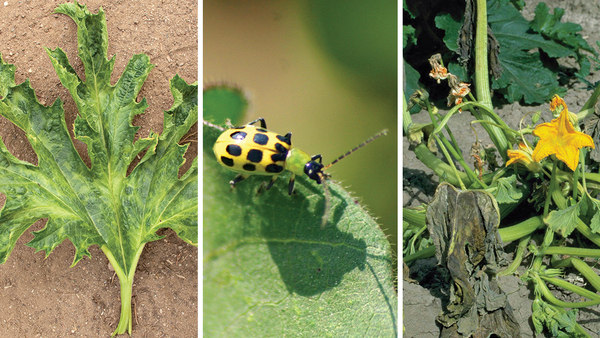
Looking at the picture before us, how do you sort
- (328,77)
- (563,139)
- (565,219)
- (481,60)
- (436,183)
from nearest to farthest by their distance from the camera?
(328,77) → (563,139) → (565,219) → (481,60) → (436,183)

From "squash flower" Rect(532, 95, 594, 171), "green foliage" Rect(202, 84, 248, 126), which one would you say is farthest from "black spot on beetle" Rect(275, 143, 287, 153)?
"squash flower" Rect(532, 95, 594, 171)

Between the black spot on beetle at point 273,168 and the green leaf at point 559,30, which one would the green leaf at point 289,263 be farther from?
the green leaf at point 559,30

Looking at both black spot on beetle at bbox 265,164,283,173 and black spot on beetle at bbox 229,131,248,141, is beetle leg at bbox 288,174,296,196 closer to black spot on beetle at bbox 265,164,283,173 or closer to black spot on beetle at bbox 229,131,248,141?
black spot on beetle at bbox 265,164,283,173

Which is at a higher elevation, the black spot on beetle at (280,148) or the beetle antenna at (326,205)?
the black spot on beetle at (280,148)

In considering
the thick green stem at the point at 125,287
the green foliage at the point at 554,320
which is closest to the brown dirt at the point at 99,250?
the thick green stem at the point at 125,287

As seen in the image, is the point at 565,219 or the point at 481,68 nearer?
the point at 565,219

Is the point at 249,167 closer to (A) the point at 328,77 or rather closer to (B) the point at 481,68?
(A) the point at 328,77

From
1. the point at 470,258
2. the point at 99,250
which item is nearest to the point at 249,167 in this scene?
the point at 470,258
